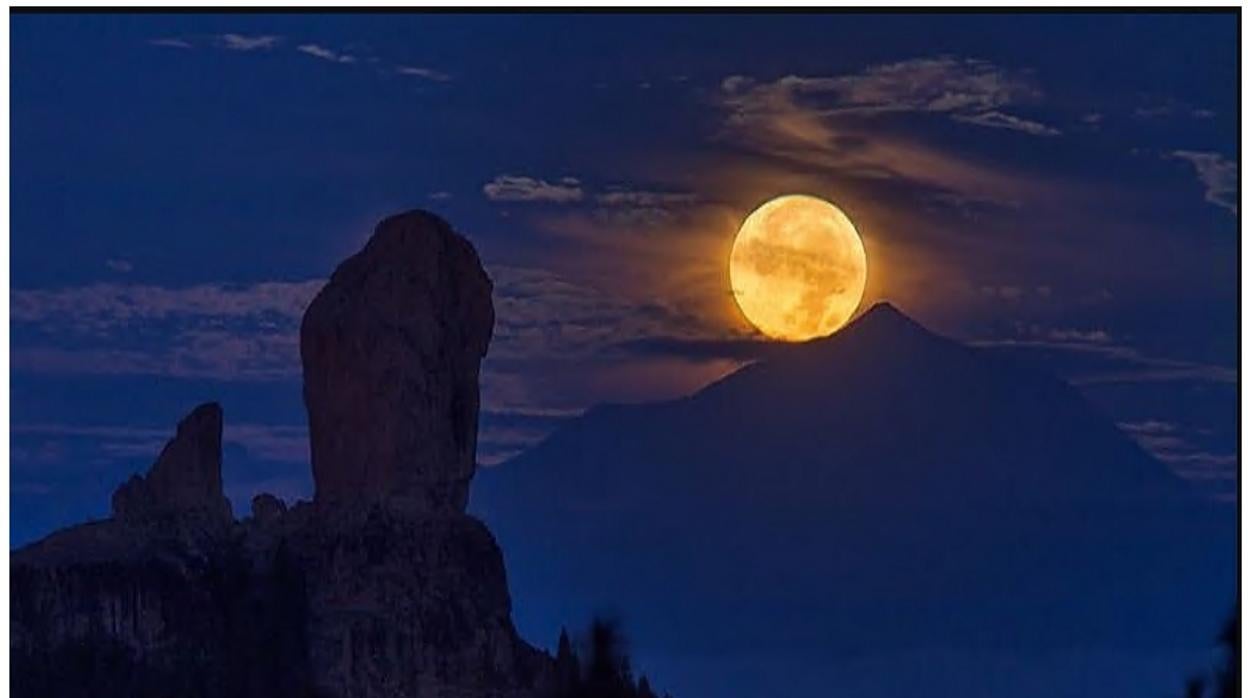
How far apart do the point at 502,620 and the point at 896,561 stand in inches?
128

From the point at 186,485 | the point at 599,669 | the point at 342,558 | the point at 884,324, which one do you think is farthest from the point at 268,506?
the point at 599,669

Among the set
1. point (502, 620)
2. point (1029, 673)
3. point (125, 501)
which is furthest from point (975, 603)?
point (125, 501)

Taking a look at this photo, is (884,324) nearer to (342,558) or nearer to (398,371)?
(398,371)

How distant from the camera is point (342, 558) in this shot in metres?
32.5

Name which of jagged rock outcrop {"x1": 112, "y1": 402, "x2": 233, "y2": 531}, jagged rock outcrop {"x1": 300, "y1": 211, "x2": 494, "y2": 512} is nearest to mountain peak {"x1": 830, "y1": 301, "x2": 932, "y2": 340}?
jagged rock outcrop {"x1": 300, "y1": 211, "x2": 494, "y2": 512}

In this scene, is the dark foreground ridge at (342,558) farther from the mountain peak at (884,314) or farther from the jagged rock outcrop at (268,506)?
the mountain peak at (884,314)

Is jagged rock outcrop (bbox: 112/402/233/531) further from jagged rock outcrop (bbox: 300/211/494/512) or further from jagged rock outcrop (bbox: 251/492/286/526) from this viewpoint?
jagged rock outcrop (bbox: 300/211/494/512)

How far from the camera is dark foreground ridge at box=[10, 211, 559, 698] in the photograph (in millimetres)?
31469

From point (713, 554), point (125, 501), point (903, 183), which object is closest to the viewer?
point (903, 183)

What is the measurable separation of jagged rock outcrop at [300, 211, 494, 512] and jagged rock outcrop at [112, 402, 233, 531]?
94 centimetres

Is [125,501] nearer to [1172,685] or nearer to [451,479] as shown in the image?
[451,479]

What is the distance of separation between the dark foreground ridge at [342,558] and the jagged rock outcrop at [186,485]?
0.08 feet

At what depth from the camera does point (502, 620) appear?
31.8m

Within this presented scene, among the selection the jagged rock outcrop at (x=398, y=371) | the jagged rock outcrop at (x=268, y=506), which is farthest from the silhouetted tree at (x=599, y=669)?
the jagged rock outcrop at (x=268, y=506)
